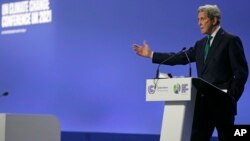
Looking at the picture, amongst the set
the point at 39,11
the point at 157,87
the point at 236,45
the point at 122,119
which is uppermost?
the point at 39,11

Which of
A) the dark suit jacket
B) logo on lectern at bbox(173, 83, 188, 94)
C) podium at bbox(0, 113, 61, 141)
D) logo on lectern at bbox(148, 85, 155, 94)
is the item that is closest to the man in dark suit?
the dark suit jacket

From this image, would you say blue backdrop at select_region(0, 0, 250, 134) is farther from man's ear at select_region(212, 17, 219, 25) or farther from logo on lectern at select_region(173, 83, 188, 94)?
logo on lectern at select_region(173, 83, 188, 94)

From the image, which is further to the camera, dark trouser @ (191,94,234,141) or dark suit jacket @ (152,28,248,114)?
dark suit jacket @ (152,28,248,114)

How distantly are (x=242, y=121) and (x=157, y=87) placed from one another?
1672 millimetres

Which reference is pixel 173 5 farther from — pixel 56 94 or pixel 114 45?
pixel 56 94

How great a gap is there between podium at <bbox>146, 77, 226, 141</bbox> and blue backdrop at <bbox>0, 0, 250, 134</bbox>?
62.5 inches

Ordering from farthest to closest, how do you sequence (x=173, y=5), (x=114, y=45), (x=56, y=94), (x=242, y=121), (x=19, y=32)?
(x=19, y=32)
(x=56, y=94)
(x=114, y=45)
(x=173, y=5)
(x=242, y=121)

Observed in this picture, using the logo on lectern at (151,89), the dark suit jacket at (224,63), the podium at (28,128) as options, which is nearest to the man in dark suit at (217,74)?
the dark suit jacket at (224,63)

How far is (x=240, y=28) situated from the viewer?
14.4 ft

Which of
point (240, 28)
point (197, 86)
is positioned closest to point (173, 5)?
point (240, 28)

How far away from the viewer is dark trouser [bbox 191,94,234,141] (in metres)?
2.90

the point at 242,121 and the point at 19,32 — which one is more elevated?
the point at 19,32

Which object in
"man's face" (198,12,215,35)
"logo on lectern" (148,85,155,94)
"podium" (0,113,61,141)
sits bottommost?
"podium" (0,113,61,141)

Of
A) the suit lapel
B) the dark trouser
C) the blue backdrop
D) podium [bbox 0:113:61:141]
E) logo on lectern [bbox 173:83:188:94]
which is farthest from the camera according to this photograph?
the blue backdrop
